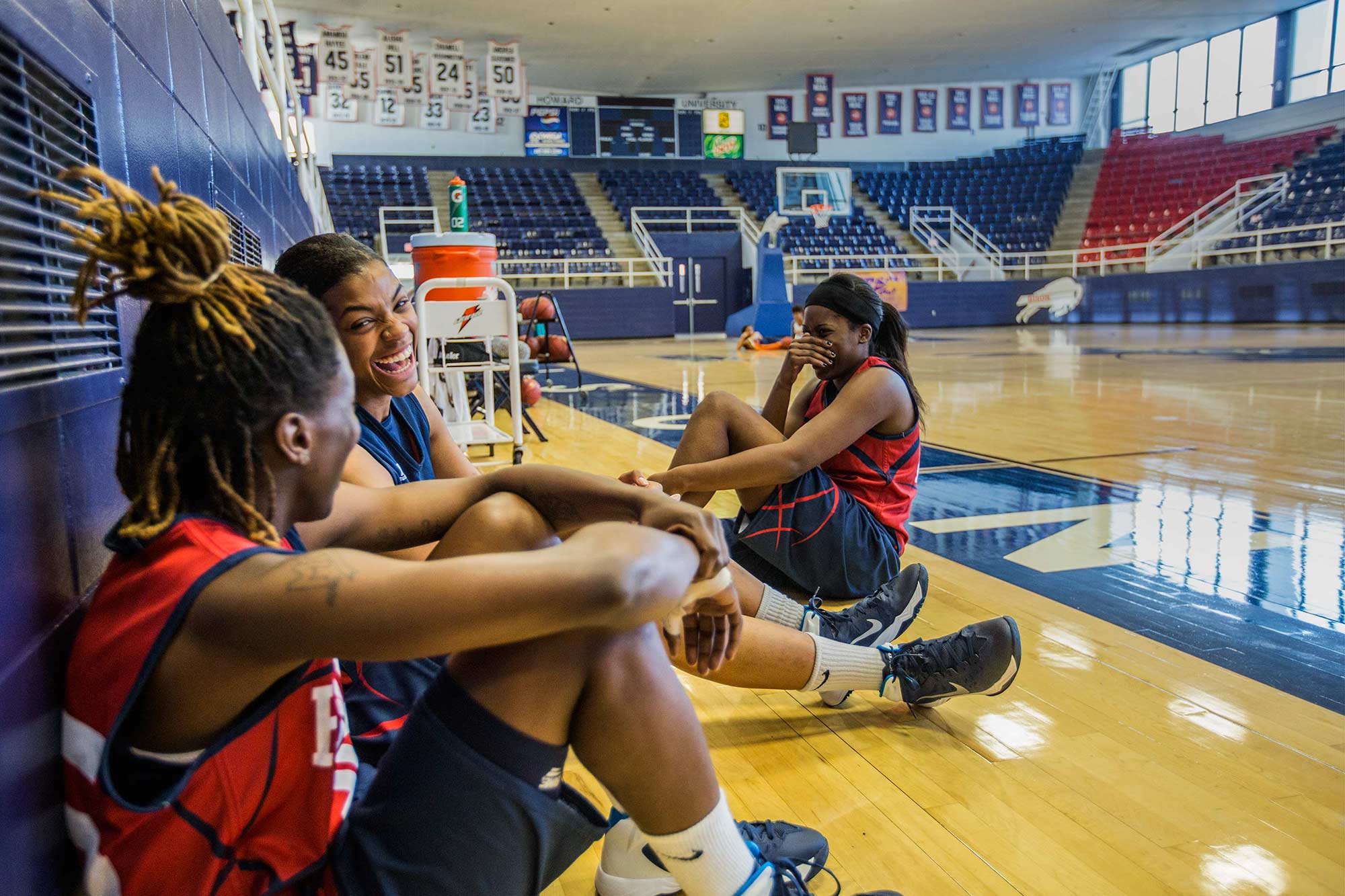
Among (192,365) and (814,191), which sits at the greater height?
(814,191)

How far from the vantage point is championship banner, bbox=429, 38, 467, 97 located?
14523 mm

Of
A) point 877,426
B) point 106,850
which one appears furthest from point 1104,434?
point 106,850

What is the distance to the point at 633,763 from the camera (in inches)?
37.3

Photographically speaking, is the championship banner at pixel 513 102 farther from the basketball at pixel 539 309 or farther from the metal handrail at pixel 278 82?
the basketball at pixel 539 309

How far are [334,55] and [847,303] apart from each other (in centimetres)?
1356

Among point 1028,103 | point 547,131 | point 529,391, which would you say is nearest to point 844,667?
point 529,391

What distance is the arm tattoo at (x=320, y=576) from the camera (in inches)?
29.8

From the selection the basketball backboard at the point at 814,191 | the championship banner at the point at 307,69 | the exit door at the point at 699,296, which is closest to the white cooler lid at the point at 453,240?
the championship banner at the point at 307,69

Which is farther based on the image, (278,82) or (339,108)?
(339,108)

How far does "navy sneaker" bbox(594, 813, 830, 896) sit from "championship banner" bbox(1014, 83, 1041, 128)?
76.2ft

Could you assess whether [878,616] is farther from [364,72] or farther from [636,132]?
[636,132]

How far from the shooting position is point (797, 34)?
17.5 m

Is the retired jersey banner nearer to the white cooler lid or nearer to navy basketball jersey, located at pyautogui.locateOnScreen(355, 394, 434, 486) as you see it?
the white cooler lid

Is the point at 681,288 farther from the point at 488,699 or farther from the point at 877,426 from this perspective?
the point at 488,699
